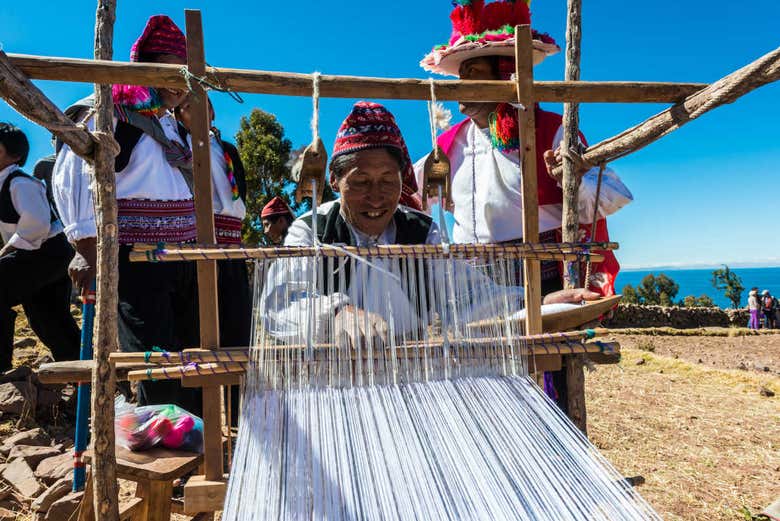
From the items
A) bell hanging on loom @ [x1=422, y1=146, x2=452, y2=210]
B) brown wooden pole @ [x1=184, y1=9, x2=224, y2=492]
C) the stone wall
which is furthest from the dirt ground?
the stone wall

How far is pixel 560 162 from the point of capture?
7.48ft

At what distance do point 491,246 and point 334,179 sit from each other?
77 centimetres

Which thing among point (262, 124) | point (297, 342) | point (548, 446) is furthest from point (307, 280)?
point (262, 124)

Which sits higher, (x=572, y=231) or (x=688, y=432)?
(x=572, y=231)

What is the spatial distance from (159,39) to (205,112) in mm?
1080

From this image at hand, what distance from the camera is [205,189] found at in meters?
1.56

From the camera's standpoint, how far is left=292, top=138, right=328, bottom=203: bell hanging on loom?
1595 mm

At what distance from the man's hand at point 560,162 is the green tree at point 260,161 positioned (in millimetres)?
9066

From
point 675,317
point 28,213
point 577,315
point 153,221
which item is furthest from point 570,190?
point 675,317

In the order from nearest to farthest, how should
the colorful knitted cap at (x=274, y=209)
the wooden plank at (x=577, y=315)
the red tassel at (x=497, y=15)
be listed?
the wooden plank at (x=577, y=315) < the red tassel at (x=497, y=15) < the colorful knitted cap at (x=274, y=209)

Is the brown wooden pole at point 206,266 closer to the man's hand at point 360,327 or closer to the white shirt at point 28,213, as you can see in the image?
the man's hand at point 360,327

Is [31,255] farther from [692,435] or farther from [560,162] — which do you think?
[692,435]

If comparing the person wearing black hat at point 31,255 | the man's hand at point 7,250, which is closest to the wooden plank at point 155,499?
the person wearing black hat at point 31,255

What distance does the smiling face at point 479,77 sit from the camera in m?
2.47
